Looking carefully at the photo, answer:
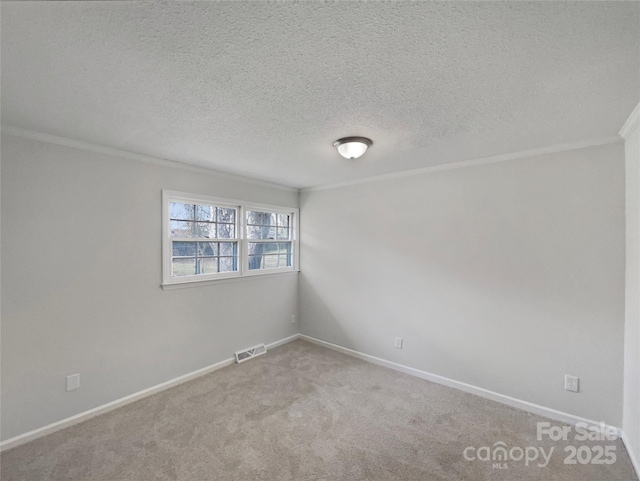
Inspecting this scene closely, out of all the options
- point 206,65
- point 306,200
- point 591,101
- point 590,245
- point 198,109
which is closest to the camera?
point 206,65

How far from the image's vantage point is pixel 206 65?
4.56ft

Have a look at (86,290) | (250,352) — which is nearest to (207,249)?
(86,290)

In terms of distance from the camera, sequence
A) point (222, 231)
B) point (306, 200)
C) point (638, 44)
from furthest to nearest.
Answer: point (306, 200)
point (222, 231)
point (638, 44)

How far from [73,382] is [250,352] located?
1803 mm

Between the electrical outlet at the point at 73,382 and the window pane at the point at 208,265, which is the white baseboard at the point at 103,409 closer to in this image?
the electrical outlet at the point at 73,382

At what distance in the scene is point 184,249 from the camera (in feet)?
10.5

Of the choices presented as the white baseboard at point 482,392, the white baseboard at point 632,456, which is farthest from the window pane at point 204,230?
the white baseboard at point 632,456

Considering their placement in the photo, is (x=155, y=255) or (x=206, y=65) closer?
(x=206, y=65)

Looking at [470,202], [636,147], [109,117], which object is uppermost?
[109,117]

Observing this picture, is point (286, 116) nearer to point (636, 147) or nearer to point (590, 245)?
point (636, 147)

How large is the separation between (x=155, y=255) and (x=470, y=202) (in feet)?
10.8

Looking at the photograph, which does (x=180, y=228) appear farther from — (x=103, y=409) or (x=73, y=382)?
(x=103, y=409)

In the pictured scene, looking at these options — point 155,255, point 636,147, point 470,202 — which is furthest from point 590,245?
point 155,255

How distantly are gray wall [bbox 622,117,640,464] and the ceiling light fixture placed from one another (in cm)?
184
